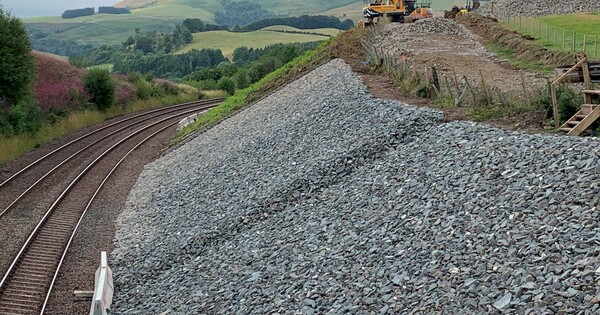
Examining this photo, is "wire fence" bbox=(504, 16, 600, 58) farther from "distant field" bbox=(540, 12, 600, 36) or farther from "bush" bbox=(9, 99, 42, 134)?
"bush" bbox=(9, 99, 42, 134)

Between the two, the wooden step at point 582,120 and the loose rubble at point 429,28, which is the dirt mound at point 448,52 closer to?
the loose rubble at point 429,28

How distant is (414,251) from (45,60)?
51.3 m

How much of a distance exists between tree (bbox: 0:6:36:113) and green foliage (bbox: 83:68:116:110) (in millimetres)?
9647

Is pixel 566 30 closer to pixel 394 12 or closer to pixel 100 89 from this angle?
pixel 394 12

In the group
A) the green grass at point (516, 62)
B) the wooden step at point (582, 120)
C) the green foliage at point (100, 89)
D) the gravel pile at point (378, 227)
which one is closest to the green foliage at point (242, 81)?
the green foliage at point (100, 89)

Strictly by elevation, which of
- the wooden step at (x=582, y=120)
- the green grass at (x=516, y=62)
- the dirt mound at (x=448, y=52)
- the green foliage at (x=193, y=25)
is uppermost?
the wooden step at (x=582, y=120)

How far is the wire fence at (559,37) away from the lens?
99.9 ft

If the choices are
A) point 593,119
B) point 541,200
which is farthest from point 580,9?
point 541,200

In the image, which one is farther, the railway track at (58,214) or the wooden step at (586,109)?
the railway track at (58,214)

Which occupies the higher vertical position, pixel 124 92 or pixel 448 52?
pixel 448 52

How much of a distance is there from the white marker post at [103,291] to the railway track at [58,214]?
54.9 inches

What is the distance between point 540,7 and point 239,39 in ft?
339

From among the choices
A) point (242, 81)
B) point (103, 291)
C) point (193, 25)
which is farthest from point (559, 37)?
point (193, 25)

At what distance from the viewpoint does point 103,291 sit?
14641 millimetres
